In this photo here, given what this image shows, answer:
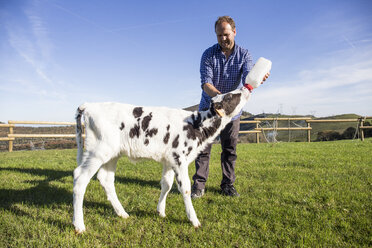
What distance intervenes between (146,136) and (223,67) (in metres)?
2.49

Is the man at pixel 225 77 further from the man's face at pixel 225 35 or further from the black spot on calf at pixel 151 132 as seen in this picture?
the black spot on calf at pixel 151 132

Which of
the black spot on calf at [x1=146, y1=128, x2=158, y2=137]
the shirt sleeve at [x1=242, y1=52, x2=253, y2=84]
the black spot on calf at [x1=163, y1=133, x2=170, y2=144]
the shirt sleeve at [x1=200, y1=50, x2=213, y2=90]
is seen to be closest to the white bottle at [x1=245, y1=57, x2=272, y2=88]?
the shirt sleeve at [x1=242, y1=52, x2=253, y2=84]

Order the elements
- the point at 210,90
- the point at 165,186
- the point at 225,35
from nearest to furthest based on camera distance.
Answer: the point at 165,186, the point at 210,90, the point at 225,35

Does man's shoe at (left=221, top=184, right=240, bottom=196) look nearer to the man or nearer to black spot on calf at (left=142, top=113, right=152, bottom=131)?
the man

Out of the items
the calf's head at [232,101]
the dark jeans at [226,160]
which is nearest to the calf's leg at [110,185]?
the dark jeans at [226,160]

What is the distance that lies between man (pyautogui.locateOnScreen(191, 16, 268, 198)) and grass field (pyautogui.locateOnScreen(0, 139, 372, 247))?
368 mm

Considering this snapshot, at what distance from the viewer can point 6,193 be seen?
505cm

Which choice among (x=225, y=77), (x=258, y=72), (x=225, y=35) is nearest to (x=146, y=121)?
(x=258, y=72)

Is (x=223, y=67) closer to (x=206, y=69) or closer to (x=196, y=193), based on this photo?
(x=206, y=69)

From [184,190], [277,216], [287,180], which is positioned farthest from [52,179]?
[287,180]

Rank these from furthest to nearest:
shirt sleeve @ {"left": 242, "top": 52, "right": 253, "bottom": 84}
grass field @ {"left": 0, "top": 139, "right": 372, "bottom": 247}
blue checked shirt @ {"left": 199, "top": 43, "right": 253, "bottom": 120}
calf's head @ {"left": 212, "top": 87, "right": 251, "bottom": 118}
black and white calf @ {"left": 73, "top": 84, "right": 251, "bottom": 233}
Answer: blue checked shirt @ {"left": 199, "top": 43, "right": 253, "bottom": 120}
shirt sleeve @ {"left": 242, "top": 52, "right": 253, "bottom": 84}
calf's head @ {"left": 212, "top": 87, "right": 251, "bottom": 118}
black and white calf @ {"left": 73, "top": 84, "right": 251, "bottom": 233}
grass field @ {"left": 0, "top": 139, "right": 372, "bottom": 247}

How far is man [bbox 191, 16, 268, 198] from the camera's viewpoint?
500 centimetres

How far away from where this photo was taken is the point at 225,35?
15.6ft

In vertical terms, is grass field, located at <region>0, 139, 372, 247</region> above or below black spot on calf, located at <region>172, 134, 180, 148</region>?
below
